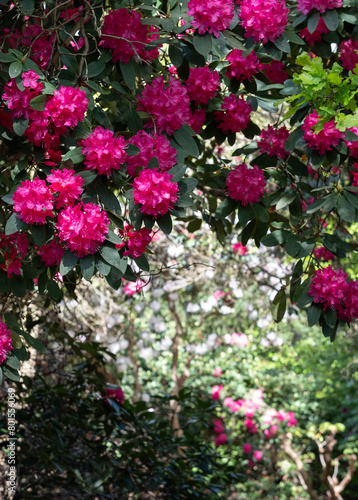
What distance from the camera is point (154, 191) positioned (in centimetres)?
121

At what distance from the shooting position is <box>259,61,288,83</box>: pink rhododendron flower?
1.94 m

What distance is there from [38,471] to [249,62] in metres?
1.82

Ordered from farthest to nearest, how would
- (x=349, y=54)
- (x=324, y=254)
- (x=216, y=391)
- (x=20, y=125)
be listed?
(x=216, y=391)
(x=324, y=254)
(x=349, y=54)
(x=20, y=125)

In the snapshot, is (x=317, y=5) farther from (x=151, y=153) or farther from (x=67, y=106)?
(x=67, y=106)

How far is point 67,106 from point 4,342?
0.63 metres

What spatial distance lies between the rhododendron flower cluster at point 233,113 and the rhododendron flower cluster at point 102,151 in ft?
1.95

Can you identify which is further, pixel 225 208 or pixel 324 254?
pixel 324 254

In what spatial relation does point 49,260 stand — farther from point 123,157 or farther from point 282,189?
point 282,189

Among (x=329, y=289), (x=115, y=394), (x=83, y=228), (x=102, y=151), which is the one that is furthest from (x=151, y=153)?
(x=115, y=394)

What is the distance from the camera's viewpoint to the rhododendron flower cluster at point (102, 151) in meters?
1.24

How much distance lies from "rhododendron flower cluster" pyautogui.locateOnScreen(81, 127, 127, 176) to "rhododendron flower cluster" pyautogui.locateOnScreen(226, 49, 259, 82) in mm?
565

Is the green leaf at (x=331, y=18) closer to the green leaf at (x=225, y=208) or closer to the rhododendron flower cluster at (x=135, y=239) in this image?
the green leaf at (x=225, y=208)

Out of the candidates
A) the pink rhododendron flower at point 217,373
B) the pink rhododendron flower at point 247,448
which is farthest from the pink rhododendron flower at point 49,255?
the pink rhododendron flower at point 247,448

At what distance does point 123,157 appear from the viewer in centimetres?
127
